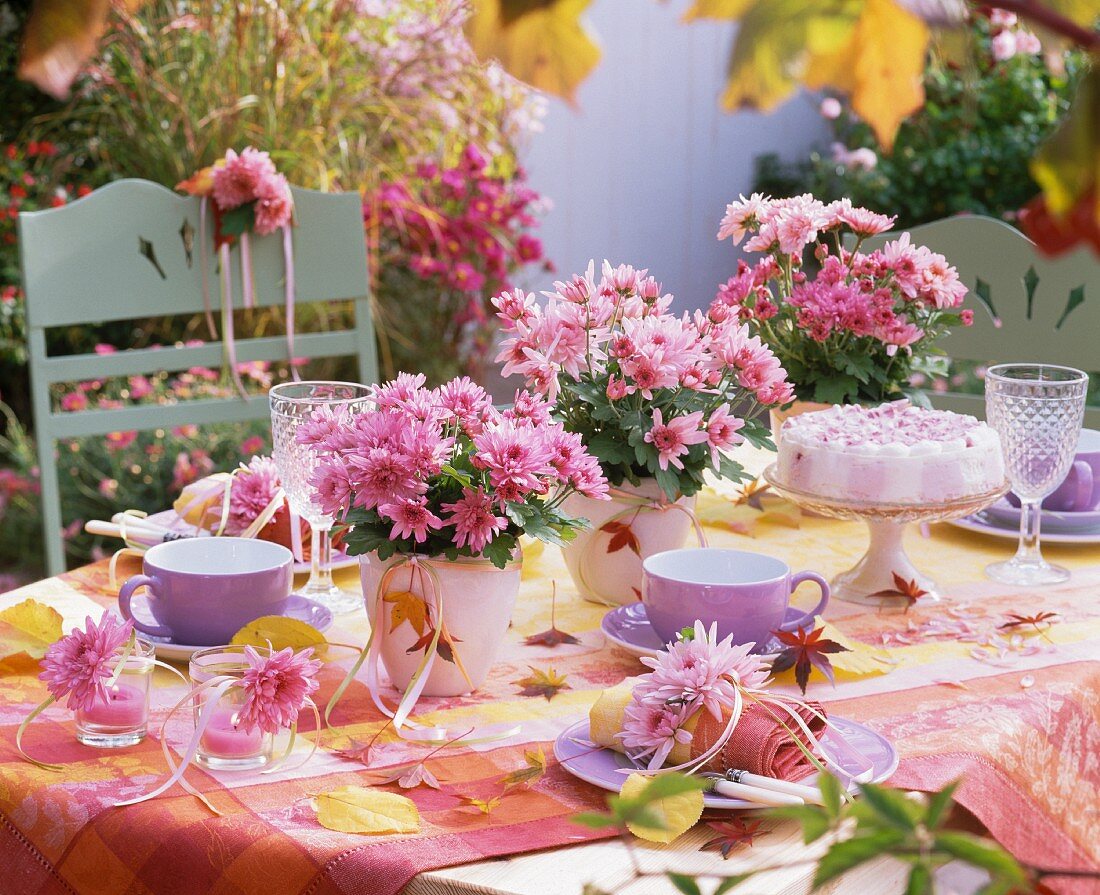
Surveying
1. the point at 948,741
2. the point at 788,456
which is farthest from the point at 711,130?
the point at 948,741

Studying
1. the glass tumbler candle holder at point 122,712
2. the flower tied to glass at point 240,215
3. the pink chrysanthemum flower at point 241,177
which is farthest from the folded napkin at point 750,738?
the pink chrysanthemum flower at point 241,177

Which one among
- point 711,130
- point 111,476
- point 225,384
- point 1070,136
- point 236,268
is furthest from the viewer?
point 711,130

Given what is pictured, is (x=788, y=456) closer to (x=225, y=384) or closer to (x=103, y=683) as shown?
(x=103, y=683)

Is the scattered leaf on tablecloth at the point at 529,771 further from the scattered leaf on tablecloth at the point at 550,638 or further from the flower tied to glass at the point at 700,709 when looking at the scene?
the scattered leaf on tablecloth at the point at 550,638

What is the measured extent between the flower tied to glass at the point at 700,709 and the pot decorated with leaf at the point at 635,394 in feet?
1.11

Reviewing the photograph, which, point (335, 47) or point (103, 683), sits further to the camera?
point (335, 47)

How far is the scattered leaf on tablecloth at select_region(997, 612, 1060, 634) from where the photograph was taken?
1275mm

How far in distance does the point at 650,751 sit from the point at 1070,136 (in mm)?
750

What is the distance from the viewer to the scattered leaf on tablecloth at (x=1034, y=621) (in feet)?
4.18

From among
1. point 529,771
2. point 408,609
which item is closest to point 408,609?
point 408,609

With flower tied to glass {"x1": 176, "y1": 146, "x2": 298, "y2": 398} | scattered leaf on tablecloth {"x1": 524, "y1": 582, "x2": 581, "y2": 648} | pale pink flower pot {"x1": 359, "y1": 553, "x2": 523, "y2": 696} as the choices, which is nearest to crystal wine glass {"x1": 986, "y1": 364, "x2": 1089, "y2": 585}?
scattered leaf on tablecloth {"x1": 524, "y1": 582, "x2": 581, "y2": 648}

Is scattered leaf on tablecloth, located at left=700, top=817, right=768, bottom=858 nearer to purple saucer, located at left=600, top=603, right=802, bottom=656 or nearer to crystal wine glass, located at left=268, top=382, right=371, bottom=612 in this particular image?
purple saucer, located at left=600, top=603, right=802, bottom=656

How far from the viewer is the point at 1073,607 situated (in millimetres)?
1350

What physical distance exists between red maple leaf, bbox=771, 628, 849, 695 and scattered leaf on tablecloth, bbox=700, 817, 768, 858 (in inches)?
9.5
